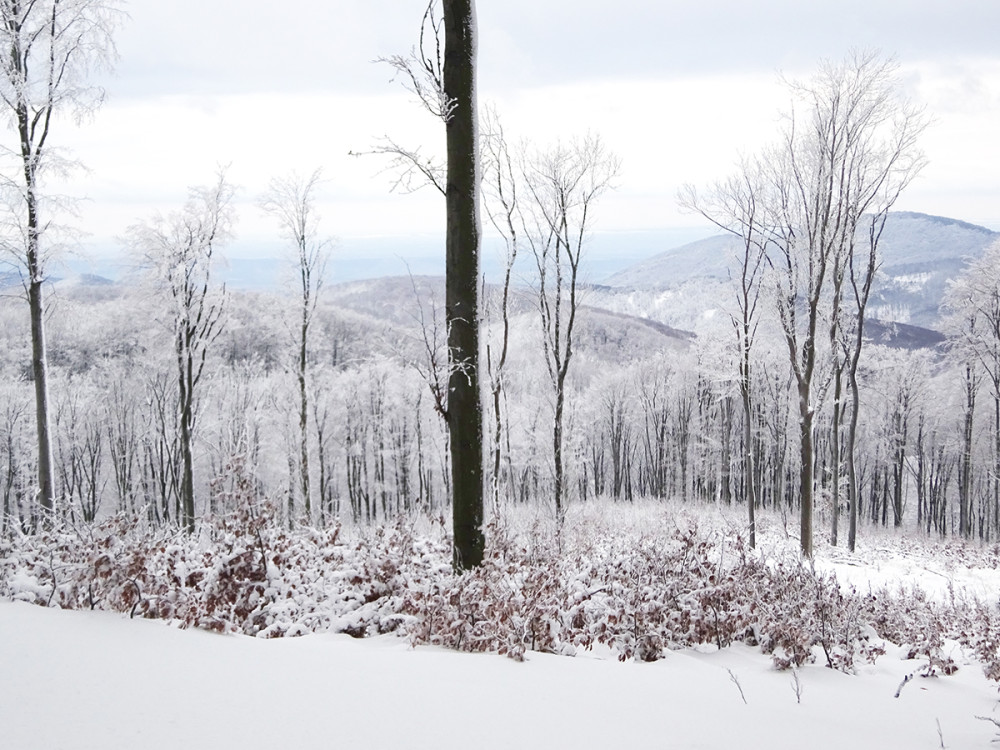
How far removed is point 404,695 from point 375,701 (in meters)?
0.16

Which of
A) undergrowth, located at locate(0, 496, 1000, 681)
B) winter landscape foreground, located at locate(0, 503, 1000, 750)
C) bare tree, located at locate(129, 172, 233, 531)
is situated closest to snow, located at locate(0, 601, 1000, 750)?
winter landscape foreground, located at locate(0, 503, 1000, 750)

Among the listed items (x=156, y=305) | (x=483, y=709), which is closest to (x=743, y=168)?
(x=483, y=709)

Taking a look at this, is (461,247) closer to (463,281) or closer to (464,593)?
(463,281)

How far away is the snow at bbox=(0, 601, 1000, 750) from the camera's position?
6.69 ft

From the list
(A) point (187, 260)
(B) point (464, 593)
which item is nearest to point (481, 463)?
(B) point (464, 593)

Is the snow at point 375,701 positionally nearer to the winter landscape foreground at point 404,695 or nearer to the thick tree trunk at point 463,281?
the winter landscape foreground at point 404,695

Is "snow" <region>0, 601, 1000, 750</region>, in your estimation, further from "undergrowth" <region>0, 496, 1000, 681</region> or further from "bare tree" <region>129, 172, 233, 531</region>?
"bare tree" <region>129, 172, 233, 531</region>

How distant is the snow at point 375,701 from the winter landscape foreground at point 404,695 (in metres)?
0.01

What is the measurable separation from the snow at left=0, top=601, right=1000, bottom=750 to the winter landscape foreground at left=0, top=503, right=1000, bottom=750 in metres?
0.01

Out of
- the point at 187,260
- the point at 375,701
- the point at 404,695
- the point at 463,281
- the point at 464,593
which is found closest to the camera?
the point at 375,701

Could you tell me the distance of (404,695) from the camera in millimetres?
2545

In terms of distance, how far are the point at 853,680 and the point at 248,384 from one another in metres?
47.3

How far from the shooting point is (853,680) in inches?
175

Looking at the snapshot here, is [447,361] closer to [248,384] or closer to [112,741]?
[112,741]
